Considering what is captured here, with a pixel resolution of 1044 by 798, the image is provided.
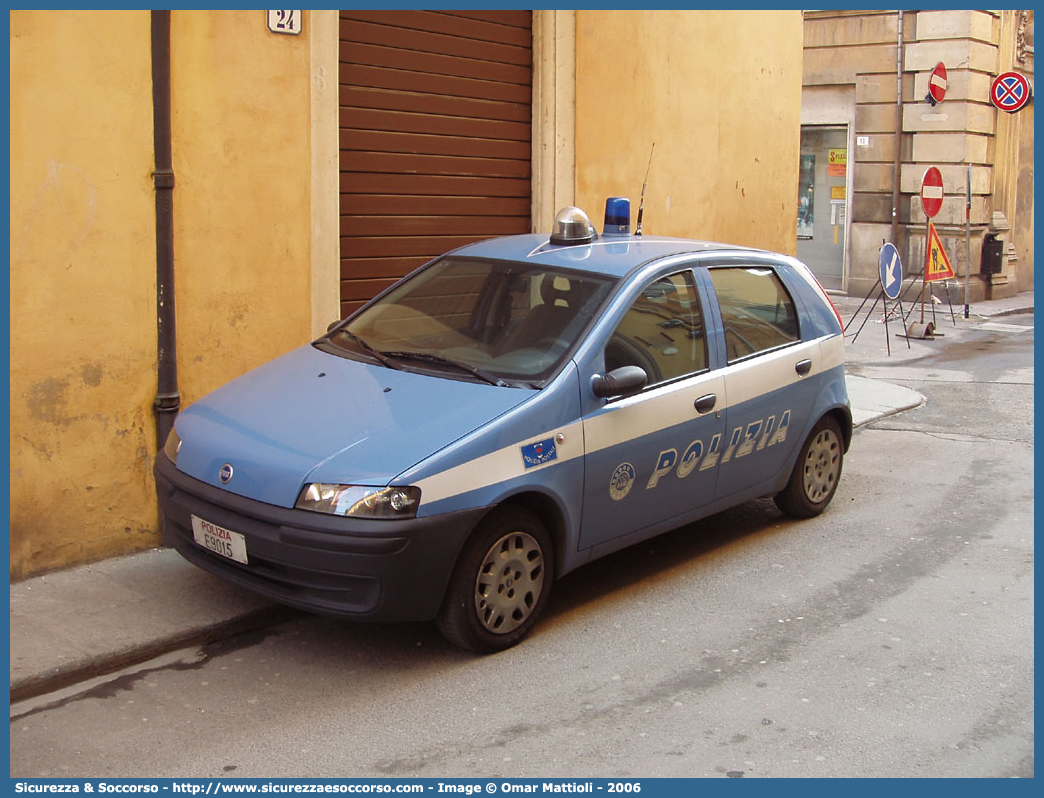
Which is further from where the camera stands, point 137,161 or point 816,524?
point 816,524

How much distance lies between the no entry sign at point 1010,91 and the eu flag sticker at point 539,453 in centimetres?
1712

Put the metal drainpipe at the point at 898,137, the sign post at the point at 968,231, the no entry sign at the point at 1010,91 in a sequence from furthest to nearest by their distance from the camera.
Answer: the metal drainpipe at the point at 898,137, the no entry sign at the point at 1010,91, the sign post at the point at 968,231

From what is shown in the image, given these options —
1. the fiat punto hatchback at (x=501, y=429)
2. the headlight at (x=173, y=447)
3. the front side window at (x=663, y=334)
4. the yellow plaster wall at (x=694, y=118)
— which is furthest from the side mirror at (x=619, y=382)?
the yellow plaster wall at (x=694, y=118)

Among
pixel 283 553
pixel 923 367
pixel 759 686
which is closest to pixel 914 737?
pixel 759 686

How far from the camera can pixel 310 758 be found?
4.29m

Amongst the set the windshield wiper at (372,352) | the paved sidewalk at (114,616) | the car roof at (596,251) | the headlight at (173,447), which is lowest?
the paved sidewalk at (114,616)

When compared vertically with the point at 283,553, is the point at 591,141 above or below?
above

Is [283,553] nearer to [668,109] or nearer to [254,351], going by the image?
[254,351]

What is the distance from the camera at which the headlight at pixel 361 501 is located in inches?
185

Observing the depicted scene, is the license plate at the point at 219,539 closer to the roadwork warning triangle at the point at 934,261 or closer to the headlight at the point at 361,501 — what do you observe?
the headlight at the point at 361,501

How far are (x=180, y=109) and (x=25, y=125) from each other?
92 cm

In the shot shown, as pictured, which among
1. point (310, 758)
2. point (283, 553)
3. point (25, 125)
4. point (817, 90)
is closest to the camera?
point (310, 758)

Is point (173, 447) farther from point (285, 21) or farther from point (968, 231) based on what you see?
point (968, 231)

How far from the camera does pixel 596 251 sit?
20.6ft
